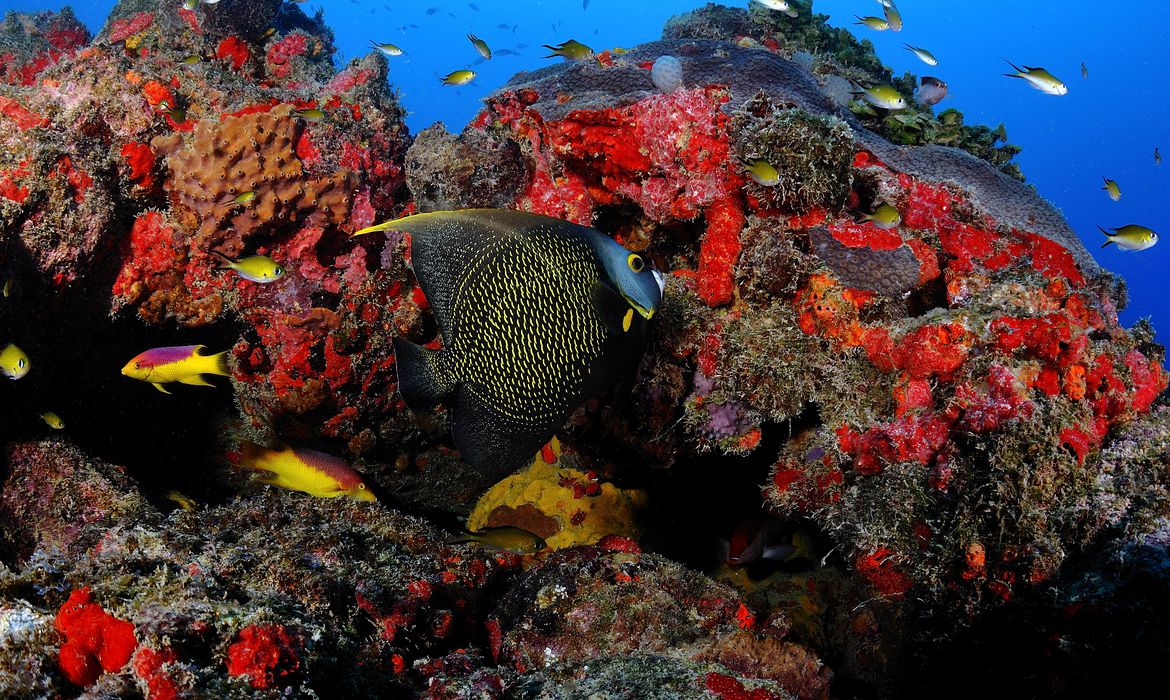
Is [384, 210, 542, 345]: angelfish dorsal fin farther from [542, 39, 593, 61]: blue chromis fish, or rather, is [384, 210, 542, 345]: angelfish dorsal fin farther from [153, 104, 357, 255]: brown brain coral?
[542, 39, 593, 61]: blue chromis fish

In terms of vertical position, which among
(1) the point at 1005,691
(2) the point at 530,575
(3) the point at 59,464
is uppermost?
(1) the point at 1005,691

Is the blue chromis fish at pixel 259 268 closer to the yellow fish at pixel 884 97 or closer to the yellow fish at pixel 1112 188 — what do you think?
the yellow fish at pixel 884 97

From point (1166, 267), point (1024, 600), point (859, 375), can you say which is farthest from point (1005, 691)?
point (1166, 267)

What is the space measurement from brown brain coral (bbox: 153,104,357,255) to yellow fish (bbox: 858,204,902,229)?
3973 mm

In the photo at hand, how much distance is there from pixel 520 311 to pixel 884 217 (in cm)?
292

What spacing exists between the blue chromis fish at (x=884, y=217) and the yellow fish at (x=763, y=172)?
2.29ft

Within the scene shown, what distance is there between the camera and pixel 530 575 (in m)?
3.59

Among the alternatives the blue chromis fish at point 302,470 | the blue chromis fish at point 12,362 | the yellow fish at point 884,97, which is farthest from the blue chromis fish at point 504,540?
the yellow fish at point 884,97

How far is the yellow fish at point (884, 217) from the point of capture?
3.79m

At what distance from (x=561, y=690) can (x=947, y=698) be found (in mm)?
2557

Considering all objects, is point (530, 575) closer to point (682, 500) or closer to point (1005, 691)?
point (1005, 691)

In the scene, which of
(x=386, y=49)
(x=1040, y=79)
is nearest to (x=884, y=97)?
(x=1040, y=79)

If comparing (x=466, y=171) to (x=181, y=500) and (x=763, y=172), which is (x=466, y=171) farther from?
(x=181, y=500)

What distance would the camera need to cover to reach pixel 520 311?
2.01 metres
